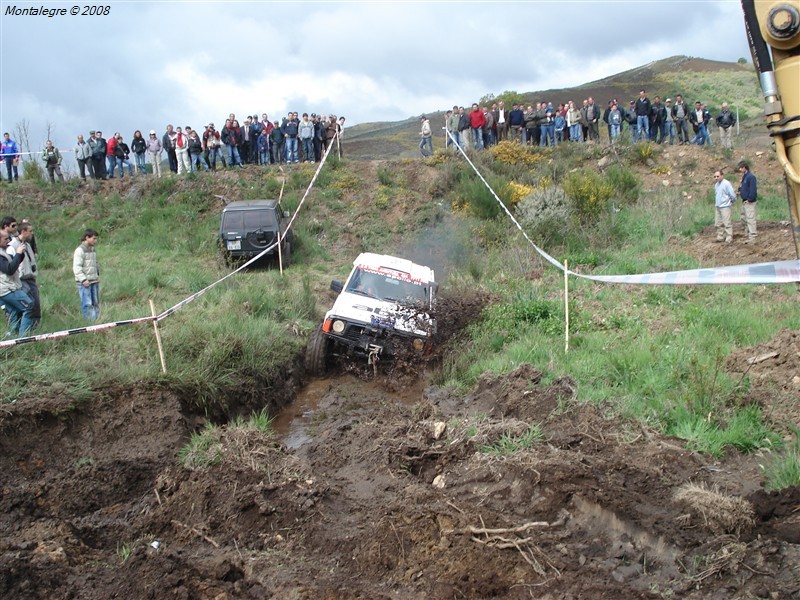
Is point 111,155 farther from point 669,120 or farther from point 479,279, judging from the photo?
point 669,120

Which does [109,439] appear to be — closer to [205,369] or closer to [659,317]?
[205,369]

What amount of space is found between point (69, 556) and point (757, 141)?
27523 mm

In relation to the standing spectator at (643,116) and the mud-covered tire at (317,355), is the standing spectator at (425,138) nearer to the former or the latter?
the standing spectator at (643,116)

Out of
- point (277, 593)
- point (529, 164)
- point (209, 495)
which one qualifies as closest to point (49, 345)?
point (209, 495)

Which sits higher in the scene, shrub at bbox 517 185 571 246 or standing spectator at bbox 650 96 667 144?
standing spectator at bbox 650 96 667 144

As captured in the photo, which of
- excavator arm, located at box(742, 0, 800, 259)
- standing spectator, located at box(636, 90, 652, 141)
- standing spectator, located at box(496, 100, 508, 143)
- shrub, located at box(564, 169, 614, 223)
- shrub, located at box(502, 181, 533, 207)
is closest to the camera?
excavator arm, located at box(742, 0, 800, 259)

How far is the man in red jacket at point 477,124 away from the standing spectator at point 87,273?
54.2 ft

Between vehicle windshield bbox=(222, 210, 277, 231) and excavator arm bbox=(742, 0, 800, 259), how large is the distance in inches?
597

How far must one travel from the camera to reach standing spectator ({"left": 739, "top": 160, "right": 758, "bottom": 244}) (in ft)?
48.4

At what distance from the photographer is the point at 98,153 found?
25109 mm

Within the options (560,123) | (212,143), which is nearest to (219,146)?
(212,143)

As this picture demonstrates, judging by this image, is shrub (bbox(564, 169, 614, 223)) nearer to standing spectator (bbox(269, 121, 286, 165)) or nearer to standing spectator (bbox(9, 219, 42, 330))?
standing spectator (bbox(269, 121, 286, 165))

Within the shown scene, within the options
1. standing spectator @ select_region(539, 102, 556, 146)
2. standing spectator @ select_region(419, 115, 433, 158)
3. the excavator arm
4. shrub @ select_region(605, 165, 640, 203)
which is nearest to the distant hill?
standing spectator @ select_region(419, 115, 433, 158)

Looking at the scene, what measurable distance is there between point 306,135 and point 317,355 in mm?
15352
